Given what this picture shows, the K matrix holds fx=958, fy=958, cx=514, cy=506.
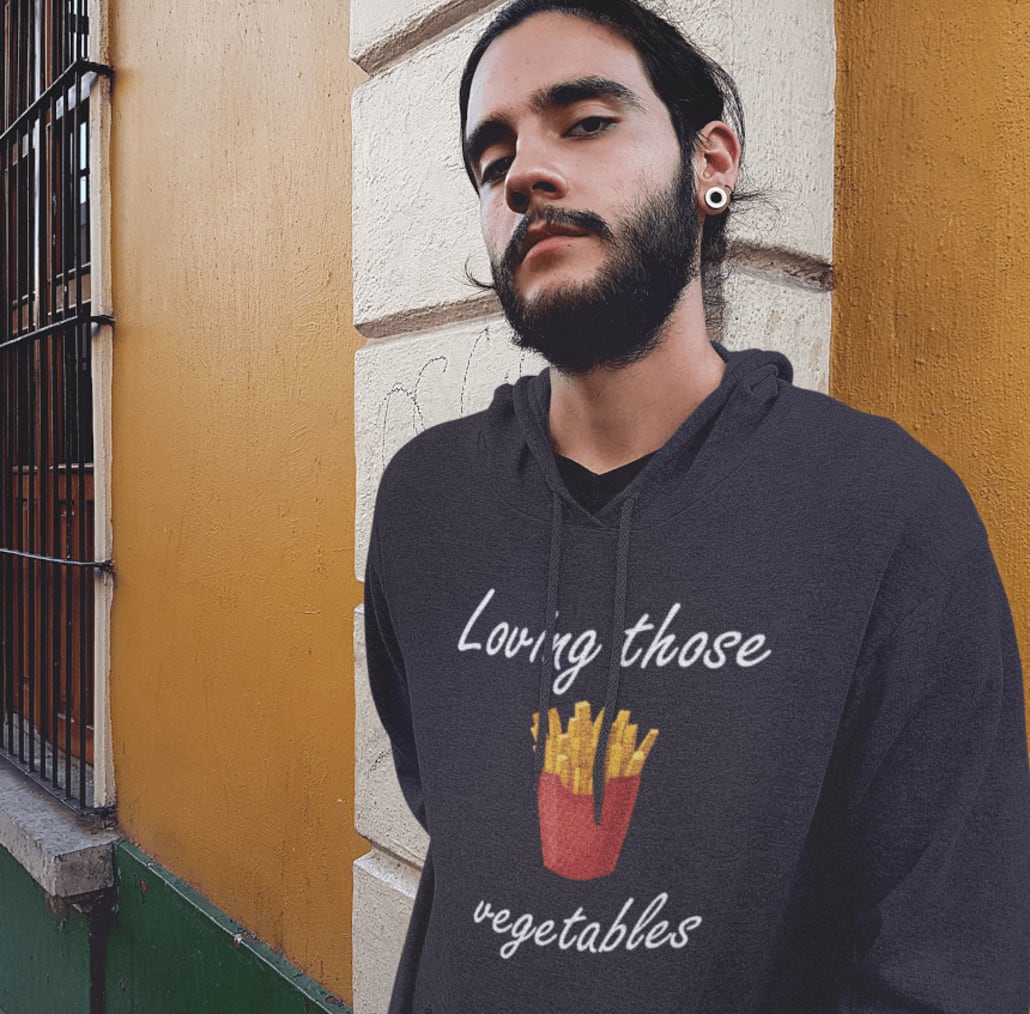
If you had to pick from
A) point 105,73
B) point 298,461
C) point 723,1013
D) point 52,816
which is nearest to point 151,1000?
point 52,816

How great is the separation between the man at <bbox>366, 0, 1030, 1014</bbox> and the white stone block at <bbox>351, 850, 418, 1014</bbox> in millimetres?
572

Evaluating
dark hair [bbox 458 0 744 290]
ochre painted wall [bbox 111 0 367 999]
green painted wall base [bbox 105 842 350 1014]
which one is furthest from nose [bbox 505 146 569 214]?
green painted wall base [bbox 105 842 350 1014]

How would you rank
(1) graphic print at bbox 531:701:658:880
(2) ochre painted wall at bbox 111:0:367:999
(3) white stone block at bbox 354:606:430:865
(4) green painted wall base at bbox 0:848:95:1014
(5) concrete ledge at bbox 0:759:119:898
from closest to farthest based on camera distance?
(1) graphic print at bbox 531:701:658:880 → (3) white stone block at bbox 354:606:430:865 → (2) ochre painted wall at bbox 111:0:367:999 → (5) concrete ledge at bbox 0:759:119:898 → (4) green painted wall base at bbox 0:848:95:1014

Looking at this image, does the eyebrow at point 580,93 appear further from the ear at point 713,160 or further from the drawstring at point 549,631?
the drawstring at point 549,631

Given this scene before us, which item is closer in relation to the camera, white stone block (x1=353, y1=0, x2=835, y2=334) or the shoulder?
the shoulder

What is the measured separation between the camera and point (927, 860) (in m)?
0.88

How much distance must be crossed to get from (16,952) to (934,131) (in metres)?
4.23

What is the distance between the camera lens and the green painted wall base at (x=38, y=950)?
10.9 feet

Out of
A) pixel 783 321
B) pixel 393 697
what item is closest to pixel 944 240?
pixel 783 321

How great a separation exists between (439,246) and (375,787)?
103 cm

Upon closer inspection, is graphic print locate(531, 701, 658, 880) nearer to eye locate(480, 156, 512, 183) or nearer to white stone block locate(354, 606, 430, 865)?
eye locate(480, 156, 512, 183)

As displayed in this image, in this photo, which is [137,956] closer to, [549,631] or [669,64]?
[549,631]

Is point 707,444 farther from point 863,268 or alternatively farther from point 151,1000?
point 151,1000

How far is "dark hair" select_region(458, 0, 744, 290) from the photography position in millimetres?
1111
